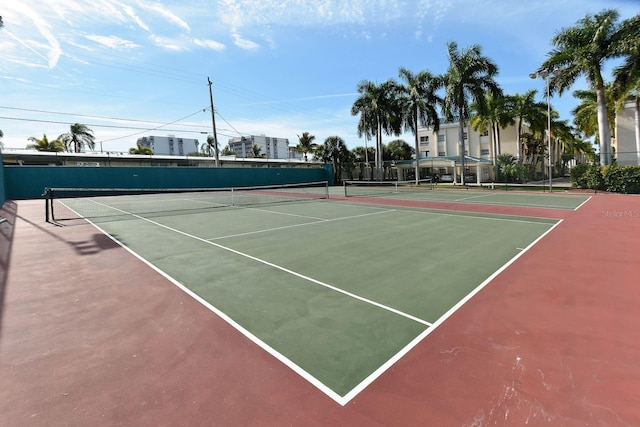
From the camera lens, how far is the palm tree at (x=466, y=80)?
3616 cm

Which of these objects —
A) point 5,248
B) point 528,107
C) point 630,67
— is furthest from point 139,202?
point 528,107

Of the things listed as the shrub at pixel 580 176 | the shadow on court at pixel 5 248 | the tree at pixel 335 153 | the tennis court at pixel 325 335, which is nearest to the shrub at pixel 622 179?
the shrub at pixel 580 176

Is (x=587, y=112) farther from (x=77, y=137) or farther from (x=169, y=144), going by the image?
(x=169, y=144)

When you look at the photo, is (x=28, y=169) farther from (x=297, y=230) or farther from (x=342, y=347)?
(x=342, y=347)

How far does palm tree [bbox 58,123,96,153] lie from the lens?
191ft

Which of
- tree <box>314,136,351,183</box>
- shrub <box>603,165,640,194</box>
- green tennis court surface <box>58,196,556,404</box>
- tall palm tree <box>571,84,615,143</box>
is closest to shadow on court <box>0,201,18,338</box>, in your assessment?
green tennis court surface <box>58,196,556,404</box>

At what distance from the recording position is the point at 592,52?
1027 inches

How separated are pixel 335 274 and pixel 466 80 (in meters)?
36.7

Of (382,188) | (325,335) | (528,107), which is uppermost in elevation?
(528,107)

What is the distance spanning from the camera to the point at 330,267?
7738 mm

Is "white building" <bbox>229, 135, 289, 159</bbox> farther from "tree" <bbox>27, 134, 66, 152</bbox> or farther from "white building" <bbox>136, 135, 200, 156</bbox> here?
"tree" <bbox>27, 134, 66, 152</bbox>

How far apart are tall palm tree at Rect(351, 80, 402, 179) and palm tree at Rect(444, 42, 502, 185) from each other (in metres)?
8.97

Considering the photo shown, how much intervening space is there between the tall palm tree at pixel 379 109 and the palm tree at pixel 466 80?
353 inches

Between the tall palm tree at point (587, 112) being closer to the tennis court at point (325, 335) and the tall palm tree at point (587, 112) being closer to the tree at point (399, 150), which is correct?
the tree at point (399, 150)
